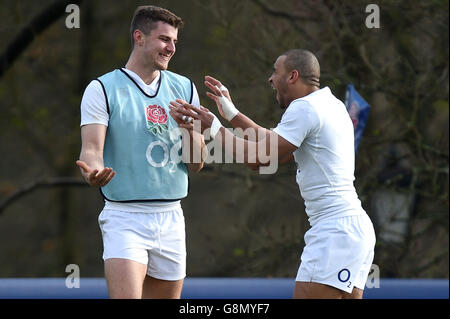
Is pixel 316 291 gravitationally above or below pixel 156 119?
below

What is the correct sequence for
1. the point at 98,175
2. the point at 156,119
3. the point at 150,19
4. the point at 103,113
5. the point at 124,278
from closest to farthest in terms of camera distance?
the point at 98,175, the point at 124,278, the point at 103,113, the point at 156,119, the point at 150,19

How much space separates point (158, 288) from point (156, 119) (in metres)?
0.91

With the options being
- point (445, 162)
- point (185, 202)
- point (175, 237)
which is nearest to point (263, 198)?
point (445, 162)

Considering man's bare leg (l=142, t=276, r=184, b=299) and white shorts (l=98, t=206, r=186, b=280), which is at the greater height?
white shorts (l=98, t=206, r=186, b=280)

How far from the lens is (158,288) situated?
4.44m

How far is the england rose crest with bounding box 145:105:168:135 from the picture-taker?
14.4 feet

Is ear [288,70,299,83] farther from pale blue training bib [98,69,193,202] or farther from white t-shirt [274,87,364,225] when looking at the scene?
pale blue training bib [98,69,193,202]

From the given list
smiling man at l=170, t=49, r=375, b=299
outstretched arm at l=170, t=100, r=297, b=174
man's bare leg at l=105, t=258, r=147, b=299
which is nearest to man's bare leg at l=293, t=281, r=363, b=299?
smiling man at l=170, t=49, r=375, b=299

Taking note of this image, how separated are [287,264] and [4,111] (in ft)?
15.8

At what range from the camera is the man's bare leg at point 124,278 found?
13.5 feet

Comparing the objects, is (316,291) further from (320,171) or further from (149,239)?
(149,239)

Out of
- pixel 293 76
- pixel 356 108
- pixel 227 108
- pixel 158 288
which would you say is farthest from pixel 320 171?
pixel 356 108

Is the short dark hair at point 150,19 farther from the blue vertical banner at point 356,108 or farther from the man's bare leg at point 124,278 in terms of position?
the blue vertical banner at point 356,108
